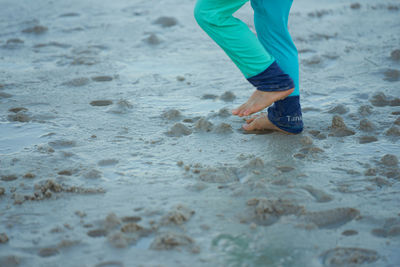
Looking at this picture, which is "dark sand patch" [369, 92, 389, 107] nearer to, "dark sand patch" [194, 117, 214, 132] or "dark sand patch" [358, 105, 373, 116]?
"dark sand patch" [358, 105, 373, 116]

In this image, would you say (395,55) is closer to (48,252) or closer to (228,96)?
(228,96)

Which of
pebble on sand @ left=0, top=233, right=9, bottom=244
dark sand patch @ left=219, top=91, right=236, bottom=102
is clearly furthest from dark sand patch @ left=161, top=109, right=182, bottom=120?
pebble on sand @ left=0, top=233, right=9, bottom=244

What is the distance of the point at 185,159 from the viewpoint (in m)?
2.55

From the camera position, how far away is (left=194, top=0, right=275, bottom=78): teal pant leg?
8.25 ft

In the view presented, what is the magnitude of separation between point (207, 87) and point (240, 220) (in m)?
1.72

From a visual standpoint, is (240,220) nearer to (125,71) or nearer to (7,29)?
(125,71)

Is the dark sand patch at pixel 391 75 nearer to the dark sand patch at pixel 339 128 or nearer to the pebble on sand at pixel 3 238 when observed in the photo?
the dark sand patch at pixel 339 128

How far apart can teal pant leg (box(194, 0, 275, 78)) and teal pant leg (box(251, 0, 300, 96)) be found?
0.42 feet

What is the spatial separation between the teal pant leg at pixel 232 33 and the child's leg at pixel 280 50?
130 mm

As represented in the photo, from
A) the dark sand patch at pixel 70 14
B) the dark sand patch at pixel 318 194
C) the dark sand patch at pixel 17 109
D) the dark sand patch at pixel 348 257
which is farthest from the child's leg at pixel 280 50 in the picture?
the dark sand patch at pixel 70 14

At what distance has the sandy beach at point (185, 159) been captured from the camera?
6.18 ft

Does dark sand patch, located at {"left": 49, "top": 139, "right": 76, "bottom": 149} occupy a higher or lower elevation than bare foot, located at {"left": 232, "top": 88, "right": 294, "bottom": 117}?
lower

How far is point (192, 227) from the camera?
1.99 metres

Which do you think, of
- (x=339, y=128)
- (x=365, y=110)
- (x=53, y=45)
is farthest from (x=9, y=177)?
(x=53, y=45)
